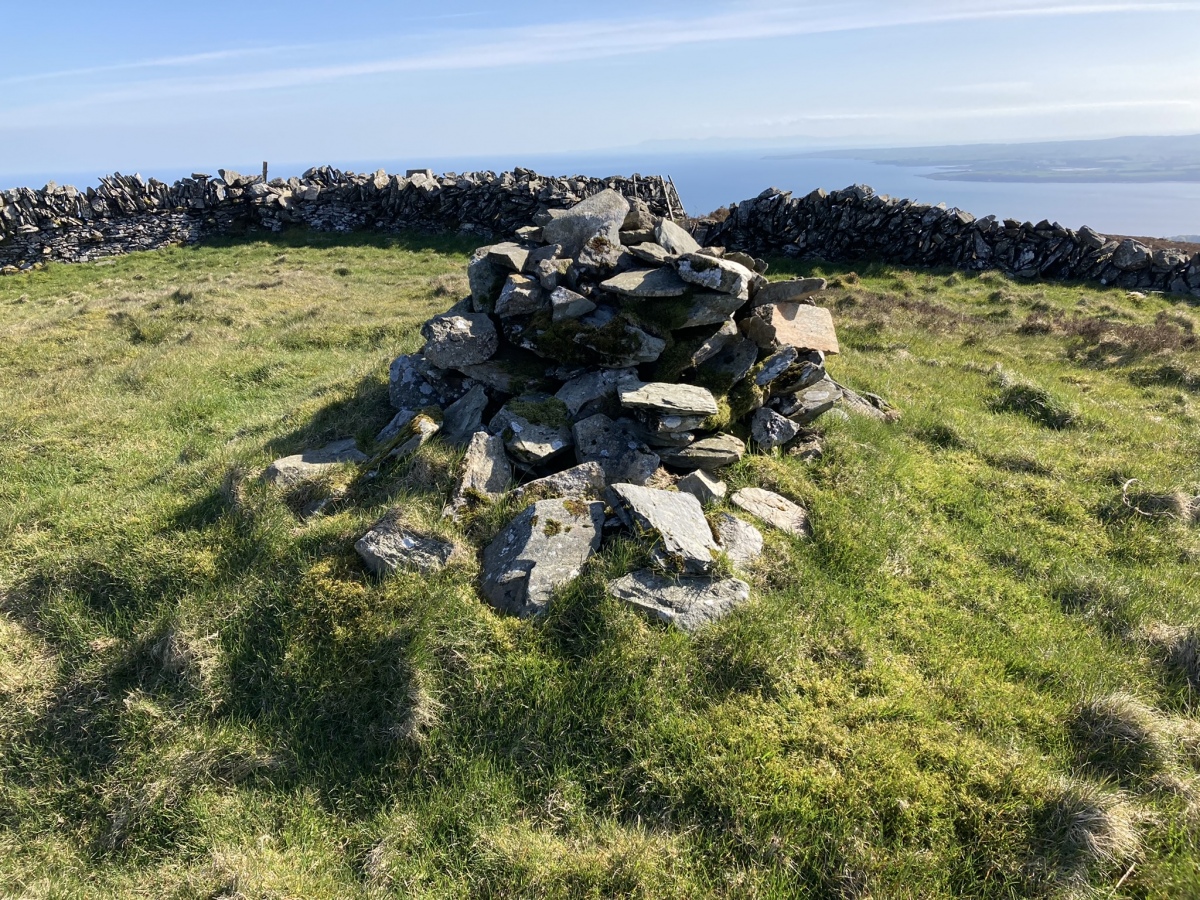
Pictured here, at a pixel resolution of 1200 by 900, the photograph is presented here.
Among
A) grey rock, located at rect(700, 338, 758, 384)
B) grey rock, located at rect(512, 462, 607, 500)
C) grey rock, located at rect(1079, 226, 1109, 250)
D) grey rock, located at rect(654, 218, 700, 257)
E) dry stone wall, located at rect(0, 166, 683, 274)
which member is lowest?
grey rock, located at rect(512, 462, 607, 500)

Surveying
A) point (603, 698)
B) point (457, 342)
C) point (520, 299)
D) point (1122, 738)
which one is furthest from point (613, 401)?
point (1122, 738)

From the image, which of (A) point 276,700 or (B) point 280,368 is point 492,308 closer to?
(A) point 276,700

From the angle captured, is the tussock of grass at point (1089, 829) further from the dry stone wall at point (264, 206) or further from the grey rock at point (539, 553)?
the dry stone wall at point (264, 206)

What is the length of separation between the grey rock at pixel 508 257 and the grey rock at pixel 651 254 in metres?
1.51

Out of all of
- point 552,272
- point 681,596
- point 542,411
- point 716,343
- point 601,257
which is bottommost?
Result: point 681,596

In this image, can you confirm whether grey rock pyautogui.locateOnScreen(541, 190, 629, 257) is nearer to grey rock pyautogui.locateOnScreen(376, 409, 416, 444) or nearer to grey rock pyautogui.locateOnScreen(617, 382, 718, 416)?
grey rock pyautogui.locateOnScreen(617, 382, 718, 416)

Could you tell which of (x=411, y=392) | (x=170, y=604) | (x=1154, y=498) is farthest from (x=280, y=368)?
(x=1154, y=498)

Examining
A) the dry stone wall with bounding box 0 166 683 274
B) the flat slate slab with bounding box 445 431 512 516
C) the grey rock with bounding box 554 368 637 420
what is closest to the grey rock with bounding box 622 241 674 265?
the grey rock with bounding box 554 368 637 420

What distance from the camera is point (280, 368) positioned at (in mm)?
12758

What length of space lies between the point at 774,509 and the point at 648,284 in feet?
9.88

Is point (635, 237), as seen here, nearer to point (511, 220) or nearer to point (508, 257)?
point (508, 257)

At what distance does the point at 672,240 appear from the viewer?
8719mm

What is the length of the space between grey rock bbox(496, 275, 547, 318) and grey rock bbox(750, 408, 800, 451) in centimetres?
306

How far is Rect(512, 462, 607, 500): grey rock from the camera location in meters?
6.64
